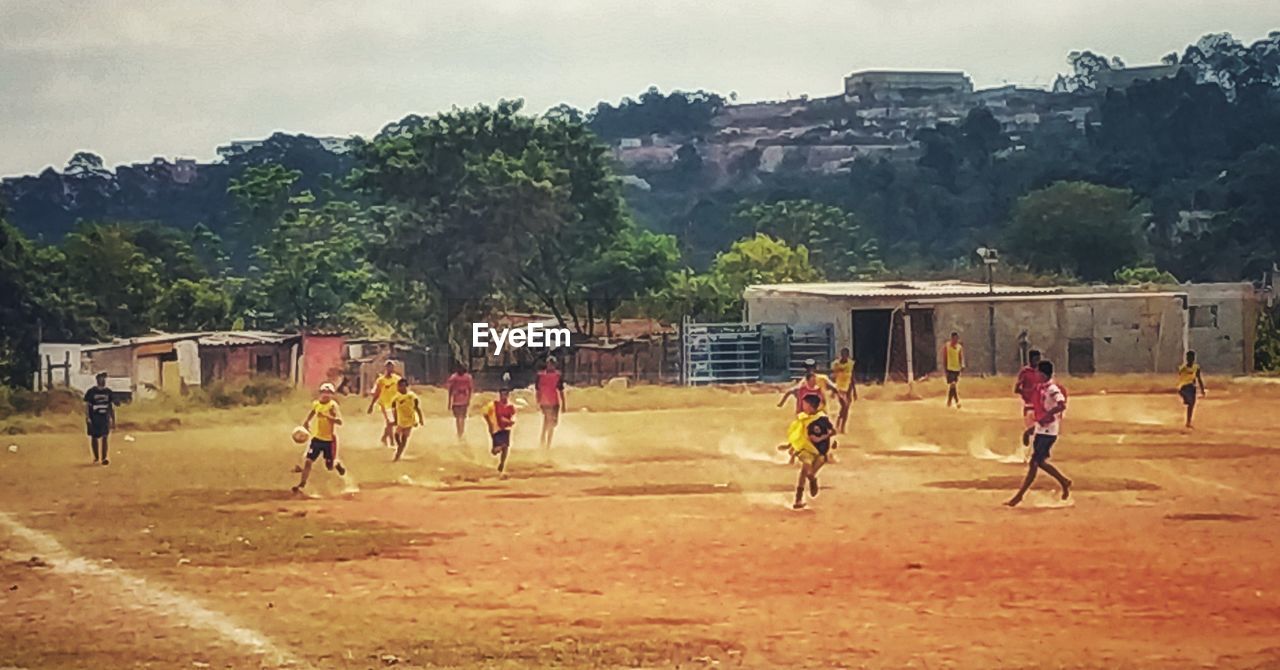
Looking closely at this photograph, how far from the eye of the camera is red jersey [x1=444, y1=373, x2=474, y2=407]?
11961 millimetres

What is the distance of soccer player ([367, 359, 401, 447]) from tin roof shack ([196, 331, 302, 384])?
2.14ft

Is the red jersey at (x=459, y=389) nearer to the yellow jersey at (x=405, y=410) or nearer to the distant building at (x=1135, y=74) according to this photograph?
the yellow jersey at (x=405, y=410)

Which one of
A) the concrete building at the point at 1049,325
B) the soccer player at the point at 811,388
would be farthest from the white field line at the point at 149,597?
the concrete building at the point at 1049,325

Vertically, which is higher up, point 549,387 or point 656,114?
point 656,114

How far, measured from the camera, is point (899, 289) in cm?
1236

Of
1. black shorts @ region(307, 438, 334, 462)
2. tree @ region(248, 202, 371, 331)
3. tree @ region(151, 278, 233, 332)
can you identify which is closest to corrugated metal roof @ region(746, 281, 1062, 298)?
tree @ region(248, 202, 371, 331)

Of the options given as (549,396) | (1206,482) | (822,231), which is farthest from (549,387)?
(1206,482)

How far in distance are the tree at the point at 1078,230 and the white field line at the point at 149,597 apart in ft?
19.1

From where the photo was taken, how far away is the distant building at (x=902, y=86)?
11.4m

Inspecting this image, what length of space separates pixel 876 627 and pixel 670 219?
495 centimetres

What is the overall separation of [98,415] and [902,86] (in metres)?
5.11

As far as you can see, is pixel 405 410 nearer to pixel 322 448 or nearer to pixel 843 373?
pixel 322 448

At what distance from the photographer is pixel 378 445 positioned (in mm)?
11938

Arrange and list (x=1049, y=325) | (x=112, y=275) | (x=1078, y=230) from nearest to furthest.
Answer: (x=112, y=275)
(x=1078, y=230)
(x=1049, y=325)
